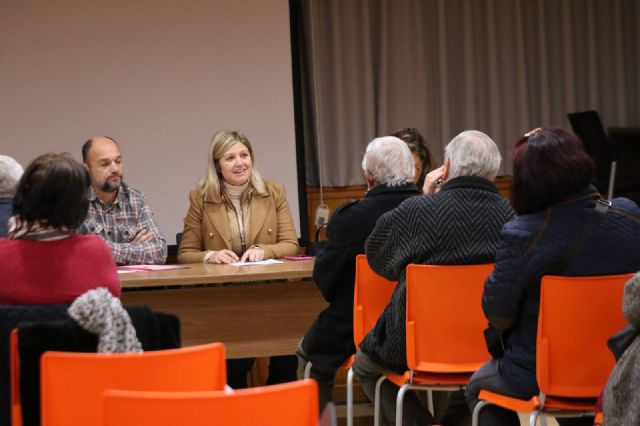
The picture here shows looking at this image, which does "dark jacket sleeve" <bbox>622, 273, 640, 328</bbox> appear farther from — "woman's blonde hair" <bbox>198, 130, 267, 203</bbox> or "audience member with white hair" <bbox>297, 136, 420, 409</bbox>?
"woman's blonde hair" <bbox>198, 130, 267, 203</bbox>

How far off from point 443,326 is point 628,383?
1.02m

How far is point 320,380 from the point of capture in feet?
13.1

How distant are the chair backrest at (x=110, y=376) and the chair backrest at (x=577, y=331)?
103cm

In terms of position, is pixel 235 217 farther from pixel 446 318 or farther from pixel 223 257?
pixel 446 318

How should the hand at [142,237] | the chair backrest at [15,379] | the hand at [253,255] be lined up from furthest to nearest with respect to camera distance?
the hand at [142,237]
the hand at [253,255]
the chair backrest at [15,379]

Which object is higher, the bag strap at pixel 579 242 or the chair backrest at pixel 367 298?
the bag strap at pixel 579 242

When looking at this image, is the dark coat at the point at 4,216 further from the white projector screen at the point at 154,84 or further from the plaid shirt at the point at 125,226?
the white projector screen at the point at 154,84

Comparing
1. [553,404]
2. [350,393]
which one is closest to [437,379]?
[350,393]

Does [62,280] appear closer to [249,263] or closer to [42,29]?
[249,263]

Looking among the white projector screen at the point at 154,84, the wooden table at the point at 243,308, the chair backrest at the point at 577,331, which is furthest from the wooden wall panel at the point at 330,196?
the chair backrest at the point at 577,331

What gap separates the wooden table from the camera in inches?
165

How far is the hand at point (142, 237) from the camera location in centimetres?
454

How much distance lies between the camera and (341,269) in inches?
148

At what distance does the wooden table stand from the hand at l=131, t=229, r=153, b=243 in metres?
0.31
